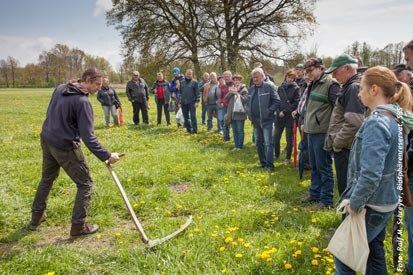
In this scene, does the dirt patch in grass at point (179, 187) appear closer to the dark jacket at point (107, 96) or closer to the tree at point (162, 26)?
the dark jacket at point (107, 96)

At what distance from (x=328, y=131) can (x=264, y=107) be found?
8.92 ft

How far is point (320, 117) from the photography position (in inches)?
197

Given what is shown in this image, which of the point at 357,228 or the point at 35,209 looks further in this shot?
the point at 35,209

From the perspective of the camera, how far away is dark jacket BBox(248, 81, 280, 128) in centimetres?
706

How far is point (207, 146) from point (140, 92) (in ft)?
15.2

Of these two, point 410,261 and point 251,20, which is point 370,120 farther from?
point 251,20

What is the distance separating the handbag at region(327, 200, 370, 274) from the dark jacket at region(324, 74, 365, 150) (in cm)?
172

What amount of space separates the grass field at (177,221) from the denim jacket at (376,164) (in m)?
1.26

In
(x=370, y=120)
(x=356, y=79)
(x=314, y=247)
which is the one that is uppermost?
(x=356, y=79)

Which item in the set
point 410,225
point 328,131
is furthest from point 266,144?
point 410,225

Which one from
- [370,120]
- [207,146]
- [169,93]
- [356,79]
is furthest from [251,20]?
[370,120]

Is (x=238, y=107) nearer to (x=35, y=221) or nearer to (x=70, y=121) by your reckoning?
(x=70, y=121)

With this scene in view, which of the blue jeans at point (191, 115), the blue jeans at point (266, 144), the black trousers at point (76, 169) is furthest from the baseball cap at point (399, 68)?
the blue jeans at point (191, 115)

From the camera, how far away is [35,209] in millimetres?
4668
